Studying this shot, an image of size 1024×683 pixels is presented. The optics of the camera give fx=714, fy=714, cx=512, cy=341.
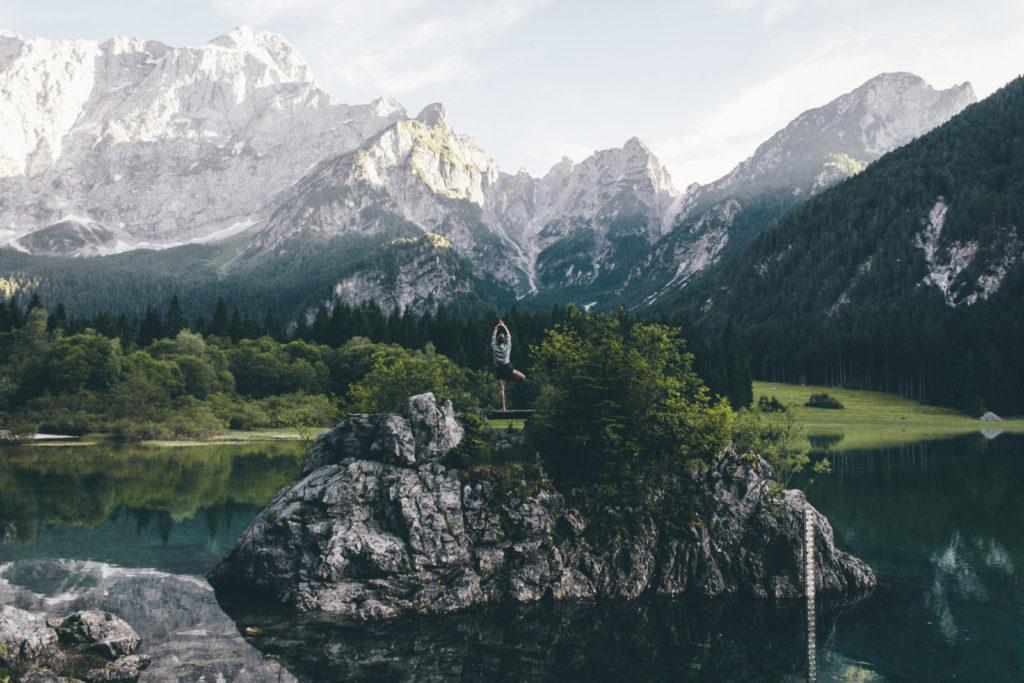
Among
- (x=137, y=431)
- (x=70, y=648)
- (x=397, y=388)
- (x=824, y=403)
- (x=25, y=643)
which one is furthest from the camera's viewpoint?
(x=824, y=403)

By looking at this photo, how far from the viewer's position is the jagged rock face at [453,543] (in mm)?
38438

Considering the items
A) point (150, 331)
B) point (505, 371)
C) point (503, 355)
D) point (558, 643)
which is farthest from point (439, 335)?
point (558, 643)

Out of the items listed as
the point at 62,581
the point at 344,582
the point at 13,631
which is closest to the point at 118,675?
the point at 13,631

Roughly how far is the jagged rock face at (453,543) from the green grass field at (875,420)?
74.8 m

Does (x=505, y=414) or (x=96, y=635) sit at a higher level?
Result: (x=505, y=414)

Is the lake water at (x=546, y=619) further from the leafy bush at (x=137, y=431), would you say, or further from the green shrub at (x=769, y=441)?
the leafy bush at (x=137, y=431)

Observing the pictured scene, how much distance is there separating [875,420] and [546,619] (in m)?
144

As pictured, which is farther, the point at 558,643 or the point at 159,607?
the point at 159,607

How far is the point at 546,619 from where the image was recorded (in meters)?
37.3

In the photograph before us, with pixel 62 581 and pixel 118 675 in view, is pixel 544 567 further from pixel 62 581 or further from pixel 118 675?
pixel 62 581

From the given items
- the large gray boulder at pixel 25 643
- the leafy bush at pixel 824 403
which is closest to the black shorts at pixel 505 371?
the large gray boulder at pixel 25 643

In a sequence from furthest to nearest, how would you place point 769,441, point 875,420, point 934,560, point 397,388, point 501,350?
point 875,420, point 769,441, point 397,388, point 934,560, point 501,350

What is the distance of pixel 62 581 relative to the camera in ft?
133

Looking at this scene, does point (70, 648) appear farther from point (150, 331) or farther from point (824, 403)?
point (150, 331)
